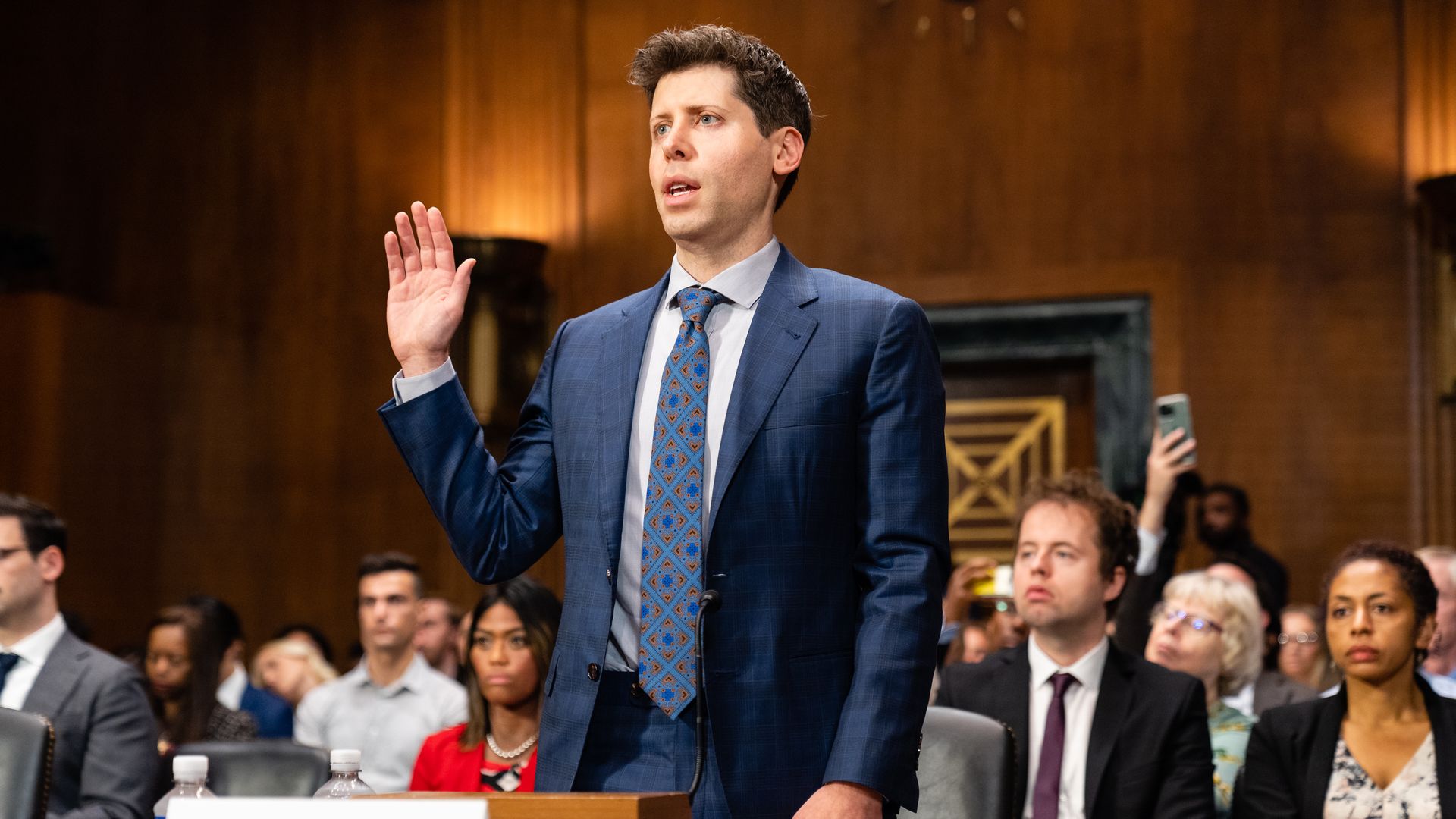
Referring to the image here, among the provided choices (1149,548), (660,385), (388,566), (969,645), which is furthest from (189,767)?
(969,645)

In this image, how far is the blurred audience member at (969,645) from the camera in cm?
555

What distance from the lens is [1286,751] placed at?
3562mm

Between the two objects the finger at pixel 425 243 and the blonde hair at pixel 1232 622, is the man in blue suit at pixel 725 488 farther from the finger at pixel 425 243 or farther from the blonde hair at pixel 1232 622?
the blonde hair at pixel 1232 622

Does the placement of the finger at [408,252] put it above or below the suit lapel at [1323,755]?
above

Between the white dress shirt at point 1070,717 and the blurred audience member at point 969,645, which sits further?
the blurred audience member at point 969,645

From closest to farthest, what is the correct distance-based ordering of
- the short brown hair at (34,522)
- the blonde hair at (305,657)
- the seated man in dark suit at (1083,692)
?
the seated man in dark suit at (1083,692)
the short brown hair at (34,522)
the blonde hair at (305,657)

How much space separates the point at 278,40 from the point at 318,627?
10.1 feet

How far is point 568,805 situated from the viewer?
1.49 m

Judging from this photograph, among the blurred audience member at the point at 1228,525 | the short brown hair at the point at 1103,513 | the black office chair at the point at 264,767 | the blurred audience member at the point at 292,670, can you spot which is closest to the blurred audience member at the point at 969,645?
the blurred audience member at the point at 1228,525

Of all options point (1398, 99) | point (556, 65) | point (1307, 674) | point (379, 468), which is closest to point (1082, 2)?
point (1398, 99)

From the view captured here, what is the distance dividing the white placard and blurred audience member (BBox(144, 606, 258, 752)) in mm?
→ 3751

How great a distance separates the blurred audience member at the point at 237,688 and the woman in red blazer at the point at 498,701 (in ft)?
5.56

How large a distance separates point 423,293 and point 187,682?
4.00m

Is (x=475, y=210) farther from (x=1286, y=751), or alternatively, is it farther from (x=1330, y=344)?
(x=1286, y=751)
